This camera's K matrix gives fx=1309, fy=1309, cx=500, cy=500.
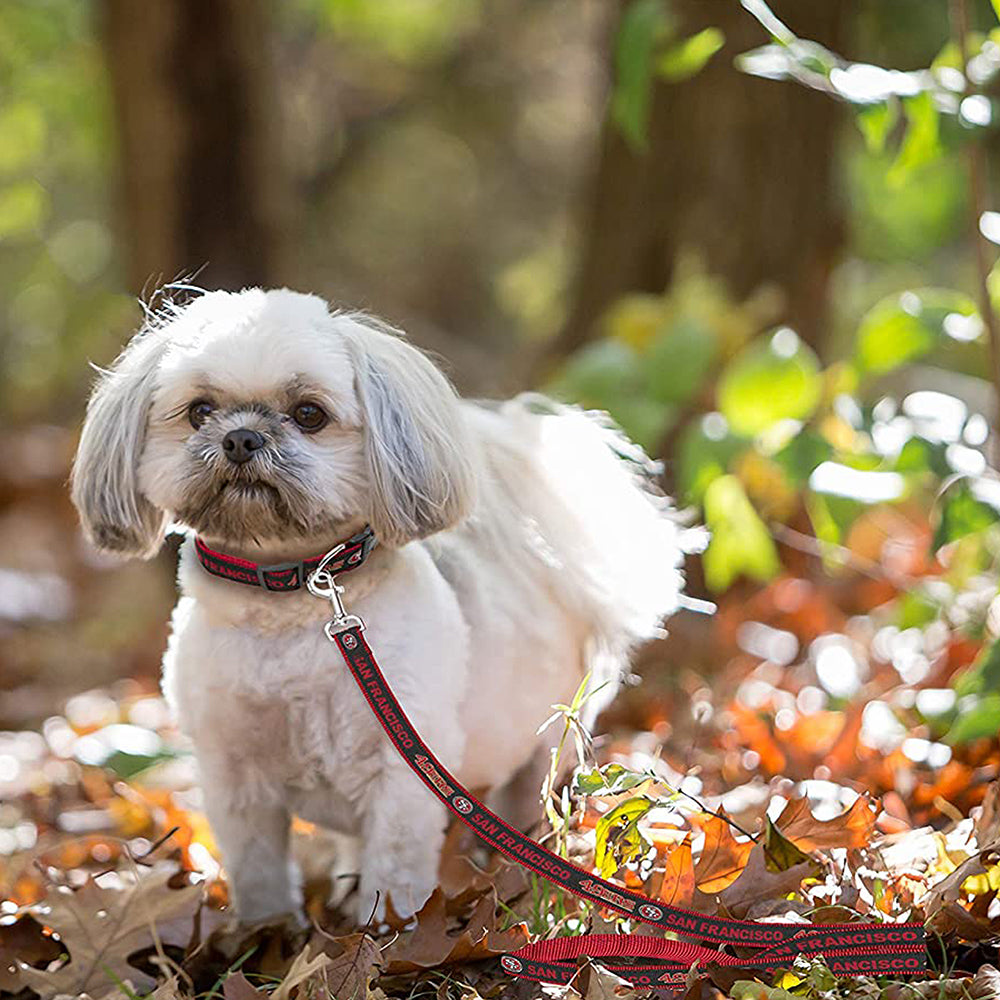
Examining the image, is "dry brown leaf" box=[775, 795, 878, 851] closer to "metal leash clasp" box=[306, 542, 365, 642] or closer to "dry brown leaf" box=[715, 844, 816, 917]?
"dry brown leaf" box=[715, 844, 816, 917]

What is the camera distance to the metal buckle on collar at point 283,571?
251cm

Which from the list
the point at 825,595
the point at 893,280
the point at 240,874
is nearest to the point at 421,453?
the point at 240,874

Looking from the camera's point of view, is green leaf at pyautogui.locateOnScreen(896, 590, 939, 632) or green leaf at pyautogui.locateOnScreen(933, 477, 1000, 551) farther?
green leaf at pyautogui.locateOnScreen(896, 590, 939, 632)

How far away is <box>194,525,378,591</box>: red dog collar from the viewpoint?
2512 mm

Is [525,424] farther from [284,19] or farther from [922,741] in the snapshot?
[284,19]

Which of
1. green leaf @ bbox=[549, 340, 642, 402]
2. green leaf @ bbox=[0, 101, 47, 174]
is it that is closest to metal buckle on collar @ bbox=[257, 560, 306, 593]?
green leaf @ bbox=[549, 340, 642, 402]

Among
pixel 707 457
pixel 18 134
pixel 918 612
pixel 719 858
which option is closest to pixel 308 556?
pixel 719 858

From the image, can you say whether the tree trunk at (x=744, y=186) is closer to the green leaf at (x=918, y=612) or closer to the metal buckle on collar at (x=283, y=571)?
the green leaf at (x=918, y=612)

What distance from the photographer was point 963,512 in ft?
9.93

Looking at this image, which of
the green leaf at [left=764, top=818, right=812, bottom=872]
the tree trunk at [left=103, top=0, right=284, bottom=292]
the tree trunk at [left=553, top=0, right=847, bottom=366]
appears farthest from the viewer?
the tree trunk at [left=553, top=0, right=847, bottom=366]

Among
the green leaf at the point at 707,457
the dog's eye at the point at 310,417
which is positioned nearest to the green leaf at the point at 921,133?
the green leaf at the point at 707,457

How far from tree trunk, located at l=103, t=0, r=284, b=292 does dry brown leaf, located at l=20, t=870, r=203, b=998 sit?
328 centimetres

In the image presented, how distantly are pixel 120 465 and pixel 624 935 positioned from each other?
1.28 metres

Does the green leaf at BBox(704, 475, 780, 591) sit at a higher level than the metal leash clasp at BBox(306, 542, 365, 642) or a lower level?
lower
